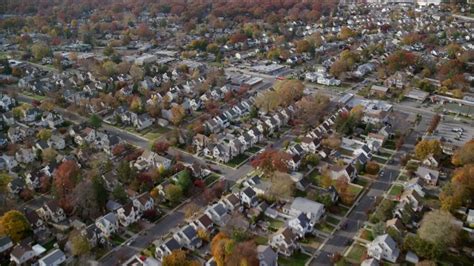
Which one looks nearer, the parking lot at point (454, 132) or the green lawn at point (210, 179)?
the green lawn at point (210, 179)

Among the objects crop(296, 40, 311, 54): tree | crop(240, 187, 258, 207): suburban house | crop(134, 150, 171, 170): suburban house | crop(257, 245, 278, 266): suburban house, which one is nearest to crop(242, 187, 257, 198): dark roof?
crop(240, 187, 258, 207): suburban house

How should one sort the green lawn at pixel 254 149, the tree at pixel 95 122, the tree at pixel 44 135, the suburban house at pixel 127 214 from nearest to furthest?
the suburban house at pixel 127 214 < the green lawn at pixel 254 149 < the tree at pixel 44 135 < the tree at pixel 95 122

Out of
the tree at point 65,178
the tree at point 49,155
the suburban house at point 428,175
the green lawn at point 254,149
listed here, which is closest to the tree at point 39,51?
the tree at point 49,155

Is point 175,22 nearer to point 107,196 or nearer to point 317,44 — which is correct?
point 317,44

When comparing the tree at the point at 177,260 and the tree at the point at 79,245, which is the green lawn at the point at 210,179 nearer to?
the tree at the point at 177,260

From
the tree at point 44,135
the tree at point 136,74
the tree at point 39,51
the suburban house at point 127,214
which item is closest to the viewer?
the suburban house at point 127,214

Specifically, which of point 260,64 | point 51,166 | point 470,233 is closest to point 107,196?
point 51,166

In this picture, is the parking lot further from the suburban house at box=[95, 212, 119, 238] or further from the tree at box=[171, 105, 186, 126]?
the suburban house at box=[95, 212, 119, 238]
